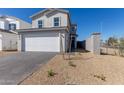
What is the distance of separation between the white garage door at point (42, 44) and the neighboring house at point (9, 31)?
5964 mm

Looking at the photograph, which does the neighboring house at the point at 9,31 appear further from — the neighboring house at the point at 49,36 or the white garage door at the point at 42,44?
the white garage door at the point at 42,44

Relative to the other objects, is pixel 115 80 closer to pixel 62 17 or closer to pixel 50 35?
pixel 50 35

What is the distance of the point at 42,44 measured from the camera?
13539 mm

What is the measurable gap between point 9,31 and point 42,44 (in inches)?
436

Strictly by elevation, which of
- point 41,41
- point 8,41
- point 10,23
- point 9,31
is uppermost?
point 10,23

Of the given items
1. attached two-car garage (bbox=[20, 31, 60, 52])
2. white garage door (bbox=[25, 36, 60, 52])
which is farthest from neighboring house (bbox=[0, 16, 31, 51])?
white garage door (bbox=[25, 36, 60, 52])

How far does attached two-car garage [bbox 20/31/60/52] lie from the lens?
42.8 feet

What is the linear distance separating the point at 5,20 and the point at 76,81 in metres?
24.3

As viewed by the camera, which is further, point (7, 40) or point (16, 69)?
point (7, 40)

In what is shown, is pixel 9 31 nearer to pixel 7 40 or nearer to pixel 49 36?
pixel 7 40

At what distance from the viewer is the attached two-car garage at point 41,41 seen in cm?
1304

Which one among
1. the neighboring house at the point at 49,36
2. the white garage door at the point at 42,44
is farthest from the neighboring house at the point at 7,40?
the white garage door at the point at 42,44

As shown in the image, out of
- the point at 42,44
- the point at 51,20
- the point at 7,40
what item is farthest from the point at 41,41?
the point at 7,40

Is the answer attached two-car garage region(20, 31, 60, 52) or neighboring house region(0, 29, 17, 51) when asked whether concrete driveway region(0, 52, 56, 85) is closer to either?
attached two-car garage region(20, 31, 60, 52)
